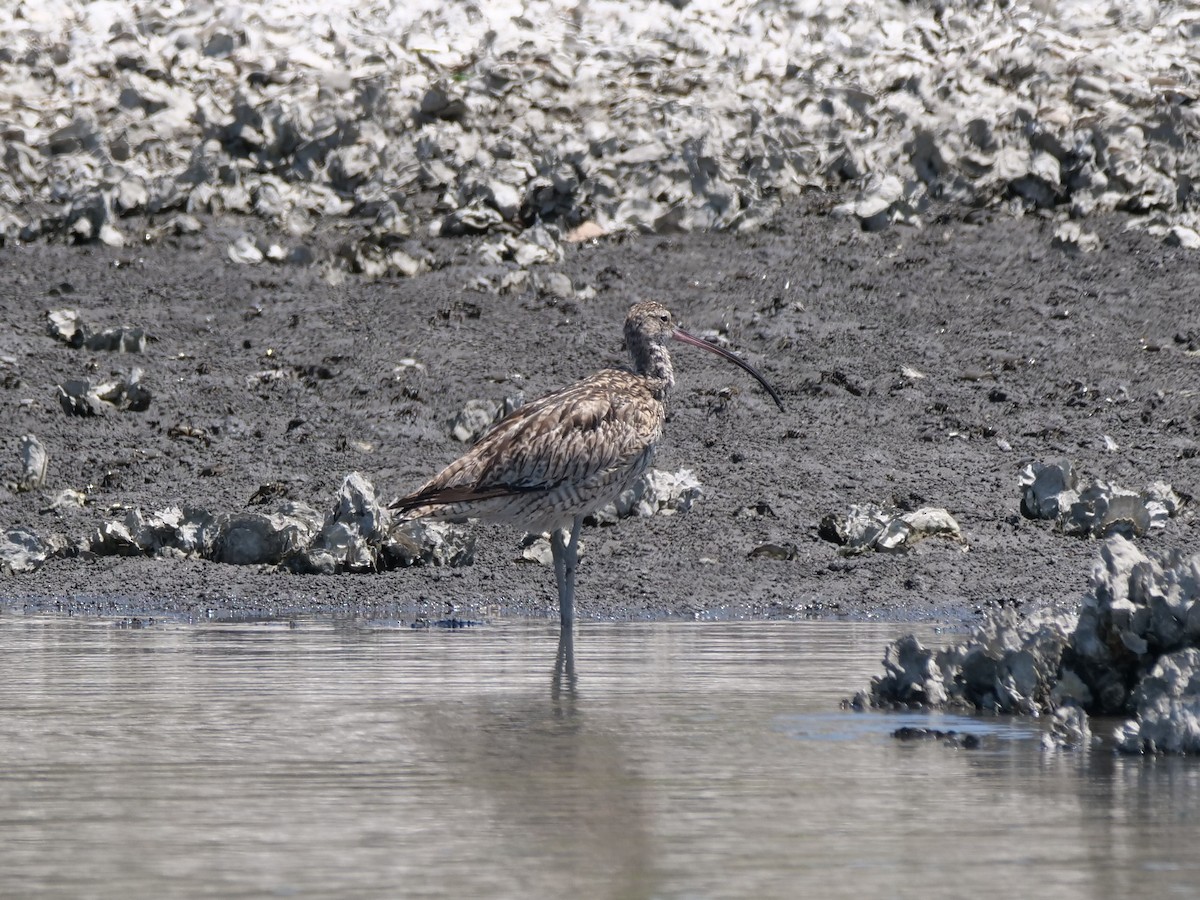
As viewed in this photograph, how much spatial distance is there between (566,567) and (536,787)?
4669 millimetres

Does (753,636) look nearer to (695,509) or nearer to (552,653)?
(552,653)

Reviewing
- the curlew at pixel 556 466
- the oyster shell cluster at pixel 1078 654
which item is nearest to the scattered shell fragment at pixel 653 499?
the curlew at pixel 556 466

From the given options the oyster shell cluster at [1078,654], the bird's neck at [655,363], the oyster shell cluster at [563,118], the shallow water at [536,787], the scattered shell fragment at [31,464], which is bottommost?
the shallow water at [536,787]

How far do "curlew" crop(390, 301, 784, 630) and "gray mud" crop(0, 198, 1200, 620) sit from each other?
0.53 m

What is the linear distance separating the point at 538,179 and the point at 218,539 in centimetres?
626

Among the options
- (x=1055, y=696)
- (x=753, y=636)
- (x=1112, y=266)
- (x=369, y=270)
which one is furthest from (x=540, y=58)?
(x=1055, y=696)

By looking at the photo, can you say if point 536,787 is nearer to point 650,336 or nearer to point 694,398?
point 650,336

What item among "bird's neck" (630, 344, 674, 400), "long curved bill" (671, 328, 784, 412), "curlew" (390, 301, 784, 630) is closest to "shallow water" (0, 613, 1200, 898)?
"curlew" (390, 301, 784, 630)

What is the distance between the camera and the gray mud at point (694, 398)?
36.8 ft

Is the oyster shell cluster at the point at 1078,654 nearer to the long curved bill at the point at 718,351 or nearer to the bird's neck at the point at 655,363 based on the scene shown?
the bird's neck at the point at 655,363

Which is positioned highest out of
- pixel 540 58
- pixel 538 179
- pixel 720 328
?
pixel 540 58

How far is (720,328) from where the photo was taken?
15.2 m

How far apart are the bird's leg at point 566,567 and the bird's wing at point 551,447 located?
344mm

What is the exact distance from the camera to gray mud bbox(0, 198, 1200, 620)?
36.8 feet
